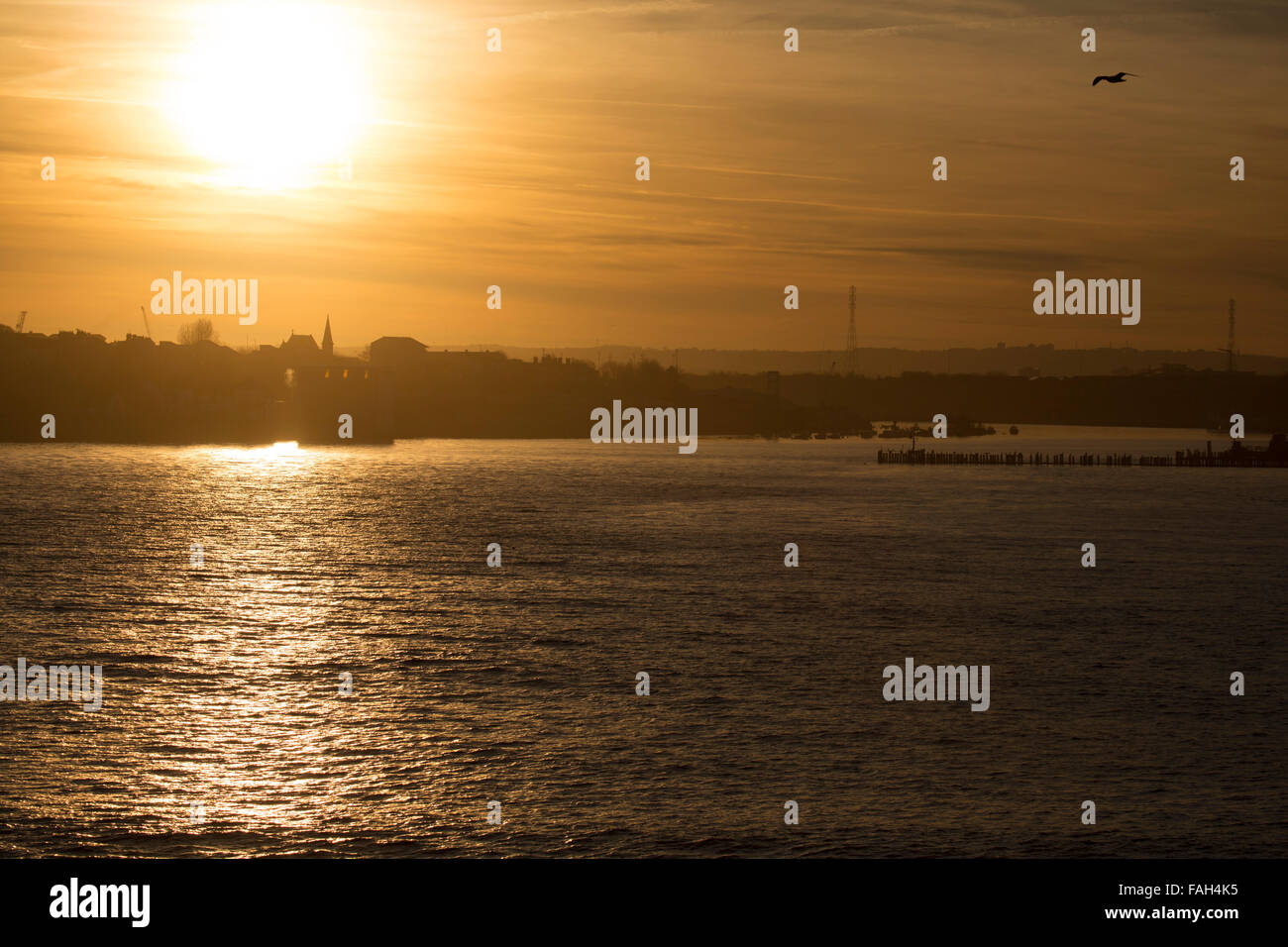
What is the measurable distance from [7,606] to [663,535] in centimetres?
5093

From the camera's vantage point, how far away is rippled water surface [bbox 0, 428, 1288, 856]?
91.6 ft

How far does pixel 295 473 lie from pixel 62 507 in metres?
70.9

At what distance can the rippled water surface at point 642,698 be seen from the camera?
27.9 m

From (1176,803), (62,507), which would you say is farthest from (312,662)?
(62,507)

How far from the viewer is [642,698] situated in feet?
134

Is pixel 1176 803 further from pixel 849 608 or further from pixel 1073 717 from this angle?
pixel 849 608

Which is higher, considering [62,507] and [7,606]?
→ [62,507]

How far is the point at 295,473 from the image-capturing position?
645 feet

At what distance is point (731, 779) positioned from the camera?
31672 mm

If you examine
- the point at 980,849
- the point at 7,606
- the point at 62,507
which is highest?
the point at 62,507

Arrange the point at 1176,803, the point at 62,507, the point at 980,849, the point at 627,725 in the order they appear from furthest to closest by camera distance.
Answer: the point at 62,507, the point at 627,725, the point at 1176,803, the point at 980,849

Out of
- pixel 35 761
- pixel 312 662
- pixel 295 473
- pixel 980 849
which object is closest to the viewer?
pixel 980 849
